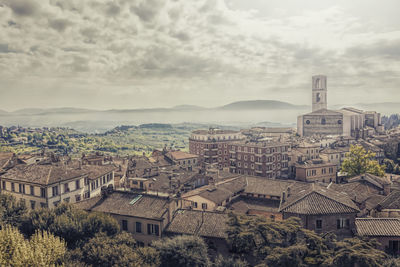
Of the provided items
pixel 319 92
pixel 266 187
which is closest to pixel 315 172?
pixel 266 187

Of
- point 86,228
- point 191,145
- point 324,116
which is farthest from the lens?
point 324,116

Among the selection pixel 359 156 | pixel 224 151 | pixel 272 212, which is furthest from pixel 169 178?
pixel 224 151

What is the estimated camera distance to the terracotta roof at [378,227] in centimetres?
3316

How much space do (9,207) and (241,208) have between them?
32.7 meters

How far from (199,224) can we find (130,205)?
9.35 m

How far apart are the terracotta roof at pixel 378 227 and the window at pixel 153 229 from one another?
21851 mm

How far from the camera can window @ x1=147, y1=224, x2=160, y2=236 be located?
3697cm

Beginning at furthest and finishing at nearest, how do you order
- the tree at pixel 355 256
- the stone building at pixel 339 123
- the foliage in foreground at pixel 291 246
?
1. the stone building at pixel 339 123
2. the foliage in foreground at pixel 291 246
3. the tree at pixel 355 256

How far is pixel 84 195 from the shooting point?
52.5m

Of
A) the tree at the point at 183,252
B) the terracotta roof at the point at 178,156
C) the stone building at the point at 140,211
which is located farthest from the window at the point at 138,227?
the terracotta roof at the point at 178,156

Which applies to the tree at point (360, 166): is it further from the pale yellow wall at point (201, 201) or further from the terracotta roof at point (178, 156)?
the terracotta roof at point (178, 156)

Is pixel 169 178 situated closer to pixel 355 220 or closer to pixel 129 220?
pixel 129 220

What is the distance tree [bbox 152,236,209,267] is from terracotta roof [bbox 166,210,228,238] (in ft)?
12.2

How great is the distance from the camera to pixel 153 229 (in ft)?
122
